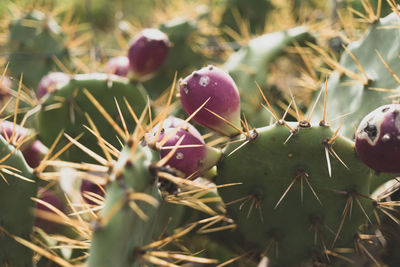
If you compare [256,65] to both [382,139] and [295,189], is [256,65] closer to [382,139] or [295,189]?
[295,189]

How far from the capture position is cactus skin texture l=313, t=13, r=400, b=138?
105 cm

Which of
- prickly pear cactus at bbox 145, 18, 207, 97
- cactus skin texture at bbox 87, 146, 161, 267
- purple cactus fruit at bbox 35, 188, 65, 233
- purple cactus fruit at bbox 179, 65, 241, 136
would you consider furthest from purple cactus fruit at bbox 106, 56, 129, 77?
cactus skin texture at bbox 87, 146, 161, 267

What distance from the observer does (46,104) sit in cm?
123

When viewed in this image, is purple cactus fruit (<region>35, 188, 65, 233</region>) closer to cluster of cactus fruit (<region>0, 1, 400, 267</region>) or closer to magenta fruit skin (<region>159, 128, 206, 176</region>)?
cluster of cactus fruit (<region>0, 1, 400, 267</region>)

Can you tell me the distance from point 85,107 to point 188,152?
0.51 metres

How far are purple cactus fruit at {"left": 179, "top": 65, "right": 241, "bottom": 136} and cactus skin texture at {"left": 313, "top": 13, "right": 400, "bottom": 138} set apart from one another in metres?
0.31

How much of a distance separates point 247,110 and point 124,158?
31.2 inches

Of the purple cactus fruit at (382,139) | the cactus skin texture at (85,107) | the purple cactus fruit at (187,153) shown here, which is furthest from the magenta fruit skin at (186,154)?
the cactus skin texture at (85,107)

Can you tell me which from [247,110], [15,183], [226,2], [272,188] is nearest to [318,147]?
[272,188]

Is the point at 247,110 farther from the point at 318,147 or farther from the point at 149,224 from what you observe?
the point at 149,224

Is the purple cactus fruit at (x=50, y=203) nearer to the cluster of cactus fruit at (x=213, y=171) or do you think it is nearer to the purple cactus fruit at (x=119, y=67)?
the cluster of cactus fruit at (x=213, y=171)

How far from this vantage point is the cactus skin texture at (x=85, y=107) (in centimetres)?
121

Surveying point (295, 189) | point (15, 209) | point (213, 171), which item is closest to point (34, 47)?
point (15, 209)

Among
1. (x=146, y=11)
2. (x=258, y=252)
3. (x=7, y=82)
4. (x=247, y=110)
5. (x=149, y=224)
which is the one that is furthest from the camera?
(x=146, y=11)
